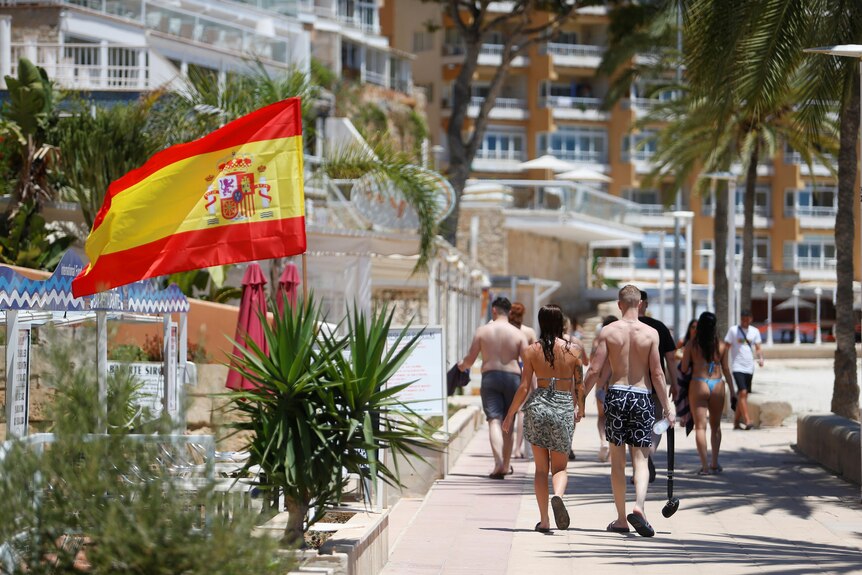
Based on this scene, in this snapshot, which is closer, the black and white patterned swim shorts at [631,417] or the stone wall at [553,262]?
the black and white patterned swim shorts at [631,417]

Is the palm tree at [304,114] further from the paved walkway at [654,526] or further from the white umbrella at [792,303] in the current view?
the white umbrella at [792,303]

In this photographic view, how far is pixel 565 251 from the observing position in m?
54.0

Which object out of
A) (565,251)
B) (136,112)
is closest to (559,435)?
(136,112)

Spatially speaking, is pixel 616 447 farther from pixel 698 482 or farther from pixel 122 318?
pixel 122 318

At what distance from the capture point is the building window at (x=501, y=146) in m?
80.6

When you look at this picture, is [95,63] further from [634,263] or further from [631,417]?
[634,263]

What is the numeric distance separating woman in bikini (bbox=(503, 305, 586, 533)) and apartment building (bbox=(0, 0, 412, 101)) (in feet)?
41.5

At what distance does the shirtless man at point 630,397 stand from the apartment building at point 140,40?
13116mm

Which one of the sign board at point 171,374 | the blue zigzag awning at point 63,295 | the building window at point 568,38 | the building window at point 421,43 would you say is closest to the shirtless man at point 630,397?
the blue zigzag awning at point 63,295

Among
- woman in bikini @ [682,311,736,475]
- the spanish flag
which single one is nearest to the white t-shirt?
woman in bikini @ [682,311,736,475]

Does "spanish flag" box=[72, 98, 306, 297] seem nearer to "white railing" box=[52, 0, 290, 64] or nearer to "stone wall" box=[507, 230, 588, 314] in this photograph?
"white railing" box=[52, 0, 290, 64]

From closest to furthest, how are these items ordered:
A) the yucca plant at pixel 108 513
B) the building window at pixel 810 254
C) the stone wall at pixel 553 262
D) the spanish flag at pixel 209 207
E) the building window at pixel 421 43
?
the yucca plant at pixel 108 513 → the spanish flag at pixel 209 207 → the stone wall at pixel 553 262 → the building window at pixel 421 43 → the building window at pixel 810 254

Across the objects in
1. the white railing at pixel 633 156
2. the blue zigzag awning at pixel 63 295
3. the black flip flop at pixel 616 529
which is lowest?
the black flip flop at pixel 616 529

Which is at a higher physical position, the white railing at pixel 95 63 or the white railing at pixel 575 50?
the white railing at pixel 575 50
